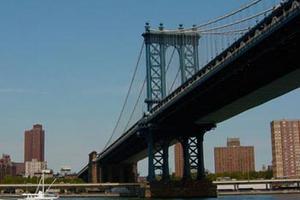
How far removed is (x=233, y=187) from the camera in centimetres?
16700

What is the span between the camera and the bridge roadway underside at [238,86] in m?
52.6

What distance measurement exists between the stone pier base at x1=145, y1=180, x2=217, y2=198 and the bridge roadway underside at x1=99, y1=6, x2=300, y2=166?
267 inches

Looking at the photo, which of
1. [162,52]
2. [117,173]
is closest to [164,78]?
[162,52]

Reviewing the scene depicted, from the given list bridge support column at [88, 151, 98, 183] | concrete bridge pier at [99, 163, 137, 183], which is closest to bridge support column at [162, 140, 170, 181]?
concrete bridge pier at [99, 163, 137, 183]

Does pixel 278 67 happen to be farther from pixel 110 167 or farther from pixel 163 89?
pixel 110 167

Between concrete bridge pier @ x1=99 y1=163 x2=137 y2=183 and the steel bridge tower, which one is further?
concrete bridge pier @ x1=99 y1=163 x2=137 y2=183

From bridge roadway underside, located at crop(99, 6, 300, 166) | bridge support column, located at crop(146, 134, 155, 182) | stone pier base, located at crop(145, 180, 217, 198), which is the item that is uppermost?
bridge roadway underside, located at crop(99, 6, 300, 166)

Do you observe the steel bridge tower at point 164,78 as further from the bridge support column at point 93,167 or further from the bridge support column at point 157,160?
the bridge support column at point 93,167

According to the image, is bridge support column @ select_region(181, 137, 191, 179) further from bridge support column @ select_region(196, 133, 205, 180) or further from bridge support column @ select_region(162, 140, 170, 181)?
bridge support column @ select_region(162, 140, 170, 181)

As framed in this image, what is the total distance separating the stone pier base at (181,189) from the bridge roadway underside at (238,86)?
6783 millimetres

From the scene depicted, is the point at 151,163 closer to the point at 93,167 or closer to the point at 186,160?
the point at 186,160

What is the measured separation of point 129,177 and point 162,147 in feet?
243

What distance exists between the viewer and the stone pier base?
85.4m

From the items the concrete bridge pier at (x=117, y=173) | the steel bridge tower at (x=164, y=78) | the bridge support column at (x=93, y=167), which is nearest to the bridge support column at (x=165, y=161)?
the steel bridge tower at (x=164, y=78)
